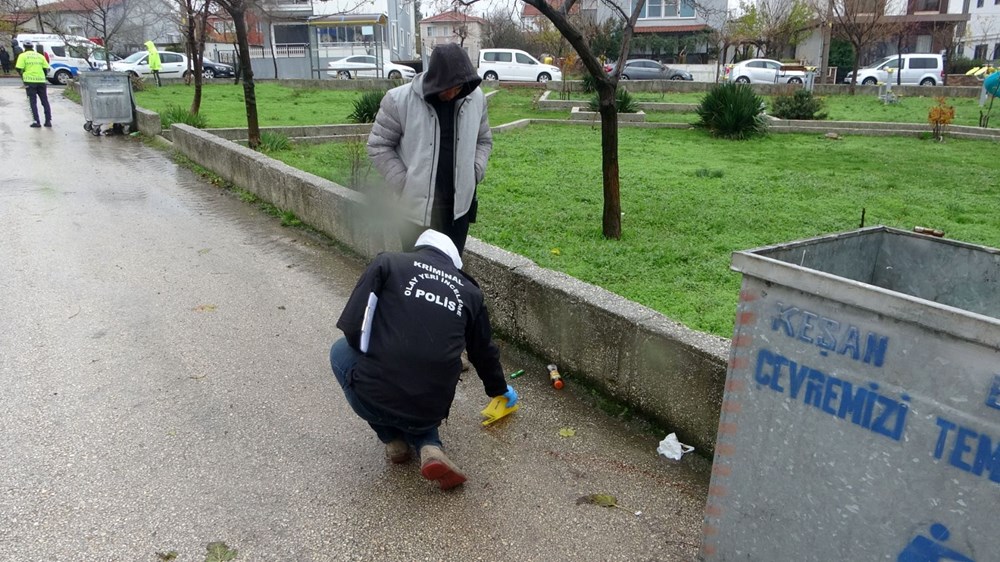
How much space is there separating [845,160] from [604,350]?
9.36m

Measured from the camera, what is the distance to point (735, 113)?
14.0 metres

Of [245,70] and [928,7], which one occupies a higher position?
[928,7]

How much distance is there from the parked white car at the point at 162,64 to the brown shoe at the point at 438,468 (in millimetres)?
33631

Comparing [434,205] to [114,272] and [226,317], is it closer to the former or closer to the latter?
[226,317]

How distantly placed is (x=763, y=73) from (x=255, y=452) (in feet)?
110

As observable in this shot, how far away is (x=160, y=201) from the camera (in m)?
9.09

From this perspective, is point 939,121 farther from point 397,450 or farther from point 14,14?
point 14,14

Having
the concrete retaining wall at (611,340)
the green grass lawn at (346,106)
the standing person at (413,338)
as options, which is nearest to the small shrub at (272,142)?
the green grass lawn at (346,106)

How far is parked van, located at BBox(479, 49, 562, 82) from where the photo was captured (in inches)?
1288

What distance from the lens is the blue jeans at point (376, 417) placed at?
306 centimetres

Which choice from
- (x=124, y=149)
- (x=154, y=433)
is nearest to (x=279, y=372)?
(x=154, y=433)

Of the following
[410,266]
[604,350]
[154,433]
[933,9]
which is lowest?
[154,433]

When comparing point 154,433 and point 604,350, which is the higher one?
point 604,350

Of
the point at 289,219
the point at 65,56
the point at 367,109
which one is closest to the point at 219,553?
the point at 289,219
